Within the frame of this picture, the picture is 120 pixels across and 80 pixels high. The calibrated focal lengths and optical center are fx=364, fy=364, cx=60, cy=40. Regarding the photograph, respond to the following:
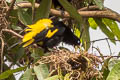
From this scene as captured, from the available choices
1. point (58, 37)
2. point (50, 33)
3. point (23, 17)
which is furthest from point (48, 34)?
point (23, 17)

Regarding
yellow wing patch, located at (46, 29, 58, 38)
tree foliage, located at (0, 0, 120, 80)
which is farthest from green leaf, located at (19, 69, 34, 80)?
yellow wing patch, located at (46, 29, 58, 38)

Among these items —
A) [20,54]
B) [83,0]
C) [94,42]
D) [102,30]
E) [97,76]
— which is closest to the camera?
[97,76]

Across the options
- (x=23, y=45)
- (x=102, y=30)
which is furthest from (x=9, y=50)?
(x=102, y=30)

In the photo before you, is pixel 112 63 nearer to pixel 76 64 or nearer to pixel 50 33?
pixel 76 64

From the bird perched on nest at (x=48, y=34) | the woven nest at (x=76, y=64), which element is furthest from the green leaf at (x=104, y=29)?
the woven nest at (x=76, y=64)

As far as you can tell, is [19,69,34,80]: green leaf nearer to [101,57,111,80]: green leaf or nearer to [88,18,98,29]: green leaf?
[101,57,111,80]: green leaf

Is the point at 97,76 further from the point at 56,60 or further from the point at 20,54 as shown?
the point at 20,54
